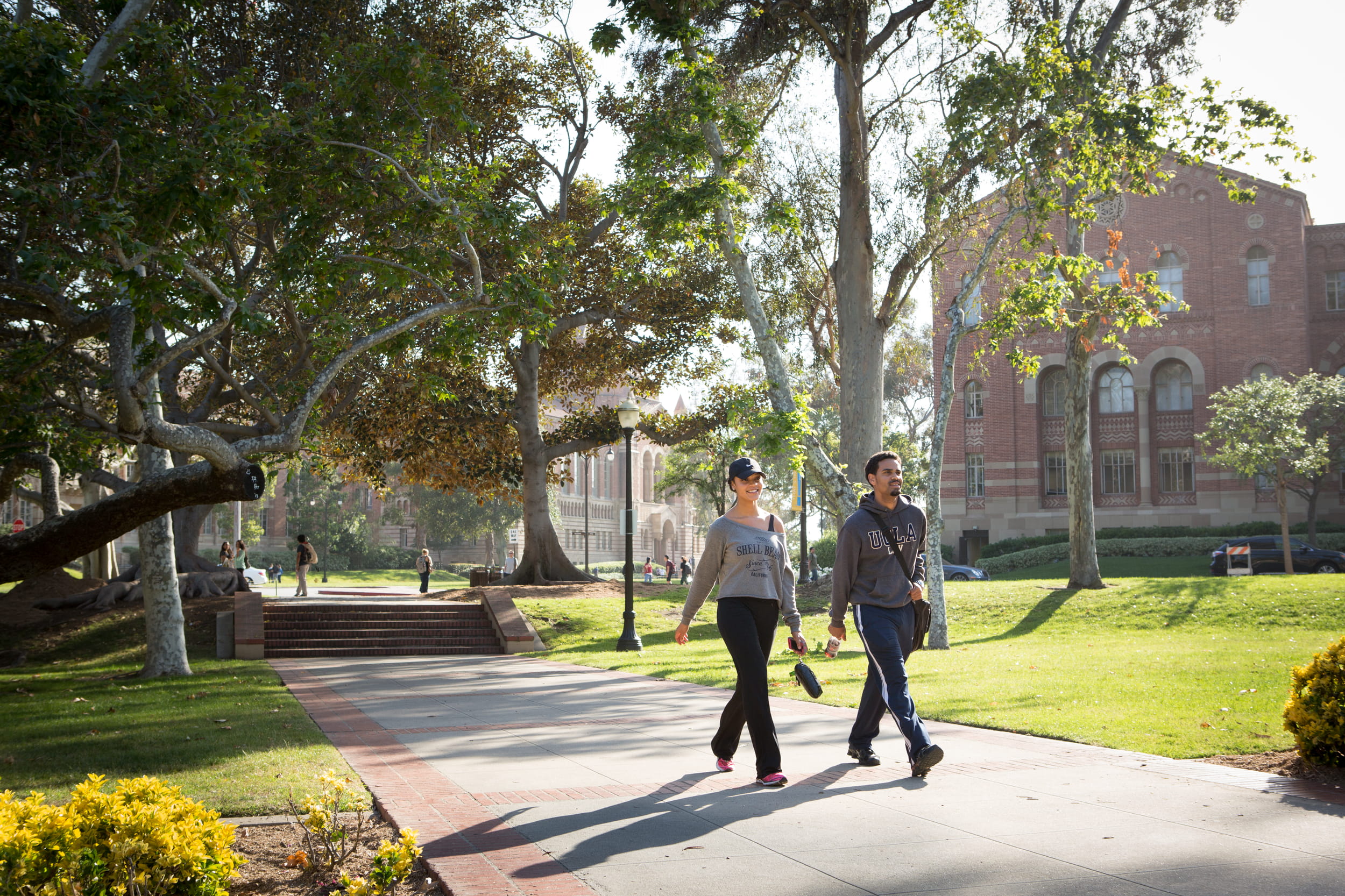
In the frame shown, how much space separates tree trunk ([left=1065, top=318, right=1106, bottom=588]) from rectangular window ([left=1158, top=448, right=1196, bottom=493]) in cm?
2036

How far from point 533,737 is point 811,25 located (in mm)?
13268

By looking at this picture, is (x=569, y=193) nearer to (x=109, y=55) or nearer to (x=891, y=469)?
(x=109, y=55)

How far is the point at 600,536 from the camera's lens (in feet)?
291

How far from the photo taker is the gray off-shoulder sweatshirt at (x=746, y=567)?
584 centimetres

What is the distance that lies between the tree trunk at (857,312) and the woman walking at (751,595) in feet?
41.2

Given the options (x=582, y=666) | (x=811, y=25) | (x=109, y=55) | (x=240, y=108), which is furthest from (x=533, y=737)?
(x=811, y=25)

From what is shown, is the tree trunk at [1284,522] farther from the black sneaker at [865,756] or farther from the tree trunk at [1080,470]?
the black sneaker at [865,756]

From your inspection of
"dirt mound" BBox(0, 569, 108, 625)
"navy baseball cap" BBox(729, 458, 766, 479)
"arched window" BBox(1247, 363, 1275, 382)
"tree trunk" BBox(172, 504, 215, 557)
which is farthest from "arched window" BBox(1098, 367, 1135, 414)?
"navy baseball cap" BBox(729, 458, 766, 479)

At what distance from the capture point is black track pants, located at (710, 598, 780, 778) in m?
5.73

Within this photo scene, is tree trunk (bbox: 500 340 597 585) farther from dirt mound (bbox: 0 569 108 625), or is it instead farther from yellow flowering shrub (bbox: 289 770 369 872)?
yellow flowering shrub (bbox: 289 770 369 872)

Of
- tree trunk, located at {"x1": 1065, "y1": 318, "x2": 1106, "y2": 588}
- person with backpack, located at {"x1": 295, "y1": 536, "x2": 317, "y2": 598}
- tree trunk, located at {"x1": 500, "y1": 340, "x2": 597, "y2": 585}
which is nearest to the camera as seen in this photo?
tree trunk, located at {"x1": 1065, "y1": 318, "x2": 1106, "y2": 588}

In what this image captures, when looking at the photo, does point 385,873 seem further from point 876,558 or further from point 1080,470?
point 1080,470

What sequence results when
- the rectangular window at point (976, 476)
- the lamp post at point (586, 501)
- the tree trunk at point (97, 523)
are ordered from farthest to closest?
the rectangular window at point (976, 476) < the lamp post at point (586, 501) < the tree trunk at point (97, 523)

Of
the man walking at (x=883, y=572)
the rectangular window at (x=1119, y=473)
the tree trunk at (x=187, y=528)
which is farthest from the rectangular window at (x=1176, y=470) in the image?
the man walking at (x=883, y=572)
